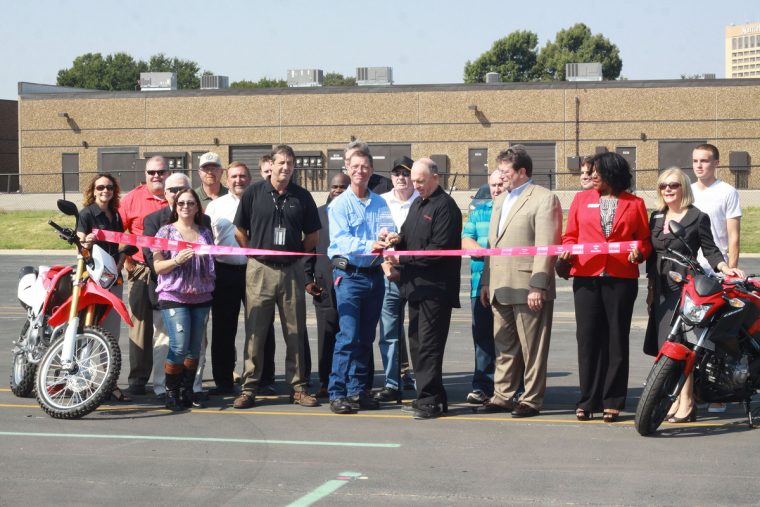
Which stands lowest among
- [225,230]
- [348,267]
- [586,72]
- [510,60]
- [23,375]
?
[23,375]

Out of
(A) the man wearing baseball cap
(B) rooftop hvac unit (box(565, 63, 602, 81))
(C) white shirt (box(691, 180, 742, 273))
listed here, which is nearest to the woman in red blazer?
(C) white shirt (box(691, 180, 742, 273))

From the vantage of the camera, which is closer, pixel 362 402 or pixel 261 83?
pixel 362 402

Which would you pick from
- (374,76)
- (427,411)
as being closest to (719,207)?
(427,411)

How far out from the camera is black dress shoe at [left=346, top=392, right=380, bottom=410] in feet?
30.2

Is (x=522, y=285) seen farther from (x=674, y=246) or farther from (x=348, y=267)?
(x=348, y=267)

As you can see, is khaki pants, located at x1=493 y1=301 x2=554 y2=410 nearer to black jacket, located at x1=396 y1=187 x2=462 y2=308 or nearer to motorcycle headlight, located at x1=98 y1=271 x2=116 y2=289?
black jacket, located at x1=396 y1=187 x2=462 y2=308

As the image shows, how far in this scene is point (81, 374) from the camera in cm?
880

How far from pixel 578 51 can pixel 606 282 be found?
10058cm

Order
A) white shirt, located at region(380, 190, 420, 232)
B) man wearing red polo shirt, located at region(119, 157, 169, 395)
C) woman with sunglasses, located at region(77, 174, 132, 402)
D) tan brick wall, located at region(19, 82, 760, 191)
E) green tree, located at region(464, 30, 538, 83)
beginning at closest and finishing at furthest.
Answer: woman with sunglasses, located at region(77, 174, 132, 402) → man wearing red polo shirt, located at region(119, 157, 169, 395) → white shirt, located at region(380, 190, 420, 232) → tan brick wall, located at region(19, 82, 760, 191) → green tree, located at region(464, 30, 538, 83)

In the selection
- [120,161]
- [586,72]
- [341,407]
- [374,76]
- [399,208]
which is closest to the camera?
[341,407]

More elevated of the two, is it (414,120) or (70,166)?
(414,120)

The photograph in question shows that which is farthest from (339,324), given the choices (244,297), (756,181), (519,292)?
(756,181)

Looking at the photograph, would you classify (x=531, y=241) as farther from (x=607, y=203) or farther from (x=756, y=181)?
(x=756, y=181)

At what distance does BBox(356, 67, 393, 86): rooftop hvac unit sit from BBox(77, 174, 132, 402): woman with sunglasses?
38226mm
